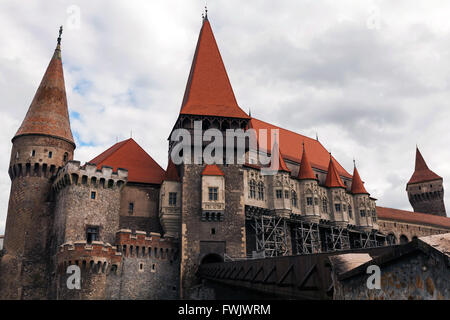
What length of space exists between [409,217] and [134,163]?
38002mm

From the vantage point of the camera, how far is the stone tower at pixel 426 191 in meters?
60.4

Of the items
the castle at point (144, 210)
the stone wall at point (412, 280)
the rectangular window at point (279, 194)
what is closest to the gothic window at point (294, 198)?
the castle at point (144, 210)

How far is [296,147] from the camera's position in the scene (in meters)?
42.0

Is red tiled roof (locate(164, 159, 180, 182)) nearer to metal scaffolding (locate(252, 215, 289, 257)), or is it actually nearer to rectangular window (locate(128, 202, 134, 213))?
rectangular window (locate(128, 202, 134, 213))

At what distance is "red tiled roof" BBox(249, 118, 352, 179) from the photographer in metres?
39.4

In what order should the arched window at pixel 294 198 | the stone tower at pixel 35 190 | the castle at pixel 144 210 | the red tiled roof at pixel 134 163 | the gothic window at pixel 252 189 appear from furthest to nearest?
the arched window at pixel 294 198, the gothic window at pixel 252 189, the red tiled roof at pixel 134 163, the stone tower at pixel 35 190, the castle at pixel 144 210

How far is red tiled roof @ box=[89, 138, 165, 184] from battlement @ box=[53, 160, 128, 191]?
61.5 inches

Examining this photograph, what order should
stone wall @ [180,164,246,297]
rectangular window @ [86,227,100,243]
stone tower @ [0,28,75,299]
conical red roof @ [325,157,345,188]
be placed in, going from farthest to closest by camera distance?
1. conical red roof @ [325,157,345,188]
2. stone tower @ [0,28,75,299]
3. stone wall @ [180,164,246,297]
4. rectangular window @ [86,227,100,243]

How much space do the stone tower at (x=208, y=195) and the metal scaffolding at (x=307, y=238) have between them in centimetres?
712

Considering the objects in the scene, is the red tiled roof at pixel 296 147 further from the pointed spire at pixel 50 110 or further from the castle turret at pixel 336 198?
the pointed spire at pixel 50 110

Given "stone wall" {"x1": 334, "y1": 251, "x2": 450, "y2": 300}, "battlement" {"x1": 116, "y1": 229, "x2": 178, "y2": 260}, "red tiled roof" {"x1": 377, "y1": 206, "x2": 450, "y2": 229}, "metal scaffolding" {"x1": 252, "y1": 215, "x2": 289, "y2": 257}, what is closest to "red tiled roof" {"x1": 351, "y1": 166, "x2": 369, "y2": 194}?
"red tiled roof" {"x1": 377, "y1": 206, "x2": 450, "y2": 229}
